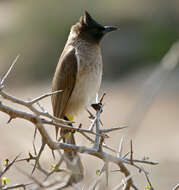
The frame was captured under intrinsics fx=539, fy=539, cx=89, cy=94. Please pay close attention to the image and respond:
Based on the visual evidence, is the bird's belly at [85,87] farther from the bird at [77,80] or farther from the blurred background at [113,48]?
the blurred background at [113,48]

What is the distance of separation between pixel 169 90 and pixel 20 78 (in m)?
4.12

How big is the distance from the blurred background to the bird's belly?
7.09 meters

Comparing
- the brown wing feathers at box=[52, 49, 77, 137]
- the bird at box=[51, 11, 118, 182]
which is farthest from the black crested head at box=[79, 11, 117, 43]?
the brown wing feathers at box=[52, 49, 77, 137]

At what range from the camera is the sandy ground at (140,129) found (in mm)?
9016

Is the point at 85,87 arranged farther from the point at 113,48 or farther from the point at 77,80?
the point at 113,48

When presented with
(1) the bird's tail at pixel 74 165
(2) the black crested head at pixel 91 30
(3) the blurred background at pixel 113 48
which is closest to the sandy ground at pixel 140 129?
(3) the blurred background at pixel 113 48

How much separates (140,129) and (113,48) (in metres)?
3.50

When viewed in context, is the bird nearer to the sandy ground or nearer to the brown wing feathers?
the brown wing feathers

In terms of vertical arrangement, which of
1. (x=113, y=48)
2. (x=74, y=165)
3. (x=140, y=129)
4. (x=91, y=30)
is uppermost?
(x=91, y=30)

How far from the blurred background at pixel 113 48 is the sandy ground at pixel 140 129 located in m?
0.02

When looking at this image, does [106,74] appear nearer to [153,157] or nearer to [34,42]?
[34,42]

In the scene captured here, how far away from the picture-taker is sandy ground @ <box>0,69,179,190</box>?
9016mm

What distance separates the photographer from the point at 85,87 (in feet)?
14.5

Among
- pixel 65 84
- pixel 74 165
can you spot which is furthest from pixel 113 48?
pixel 74 165
